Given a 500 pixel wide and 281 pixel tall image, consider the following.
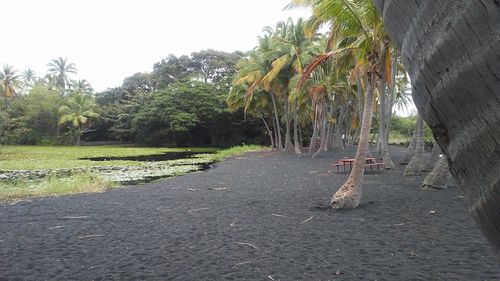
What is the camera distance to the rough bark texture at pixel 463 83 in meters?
0.94

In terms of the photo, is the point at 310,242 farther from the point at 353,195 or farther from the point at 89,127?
the point at 89,127

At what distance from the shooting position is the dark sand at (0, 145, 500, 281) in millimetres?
4992

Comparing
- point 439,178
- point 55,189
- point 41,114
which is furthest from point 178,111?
point 439,178

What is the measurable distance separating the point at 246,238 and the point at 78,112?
182ft

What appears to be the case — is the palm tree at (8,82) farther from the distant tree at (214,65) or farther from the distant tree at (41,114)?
the distant tree at (214,65)

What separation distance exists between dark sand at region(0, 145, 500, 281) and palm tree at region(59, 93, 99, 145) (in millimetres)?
47532

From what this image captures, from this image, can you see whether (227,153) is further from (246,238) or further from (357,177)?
(246,238)

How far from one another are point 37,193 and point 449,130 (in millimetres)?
13620

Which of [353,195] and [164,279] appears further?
[353,195]

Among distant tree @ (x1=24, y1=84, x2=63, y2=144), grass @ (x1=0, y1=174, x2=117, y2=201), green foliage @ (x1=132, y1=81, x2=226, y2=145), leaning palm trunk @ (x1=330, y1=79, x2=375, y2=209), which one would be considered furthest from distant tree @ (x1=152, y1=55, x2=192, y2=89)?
leaning palm trunk @ (x1=330, y1=79, x2=375, y2=209)

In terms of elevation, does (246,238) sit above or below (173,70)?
below

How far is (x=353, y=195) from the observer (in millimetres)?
8773

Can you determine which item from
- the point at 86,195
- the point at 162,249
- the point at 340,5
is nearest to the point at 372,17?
the point at 340,5

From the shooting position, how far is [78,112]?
5628cm
